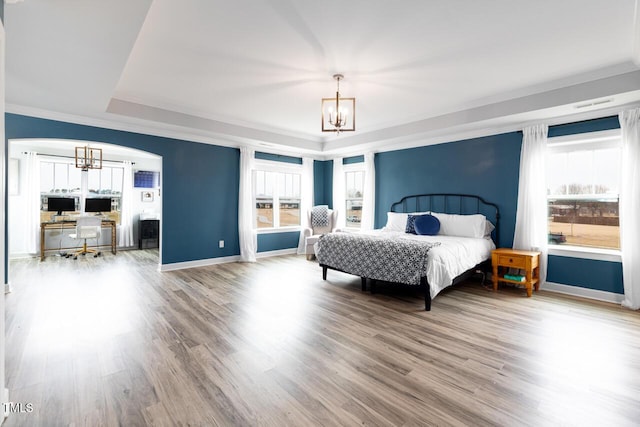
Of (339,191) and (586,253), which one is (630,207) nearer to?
(586,253)

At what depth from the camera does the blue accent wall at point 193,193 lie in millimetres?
4973

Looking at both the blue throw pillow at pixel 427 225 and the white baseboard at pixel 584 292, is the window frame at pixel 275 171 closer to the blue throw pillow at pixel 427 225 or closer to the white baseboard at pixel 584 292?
the blue throw pillow at pixel 427 225

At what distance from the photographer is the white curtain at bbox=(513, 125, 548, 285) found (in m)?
4.16

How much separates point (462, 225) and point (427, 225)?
0.52 m

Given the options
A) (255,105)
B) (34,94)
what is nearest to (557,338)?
(255,105)

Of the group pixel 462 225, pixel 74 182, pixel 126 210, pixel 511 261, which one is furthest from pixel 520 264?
pixel 74 182

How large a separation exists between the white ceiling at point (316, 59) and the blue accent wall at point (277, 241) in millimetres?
2609

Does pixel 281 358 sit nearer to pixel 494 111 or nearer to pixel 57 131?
pixel 494 111

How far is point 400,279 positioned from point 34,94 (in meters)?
4.62

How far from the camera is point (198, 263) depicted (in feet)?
18.2

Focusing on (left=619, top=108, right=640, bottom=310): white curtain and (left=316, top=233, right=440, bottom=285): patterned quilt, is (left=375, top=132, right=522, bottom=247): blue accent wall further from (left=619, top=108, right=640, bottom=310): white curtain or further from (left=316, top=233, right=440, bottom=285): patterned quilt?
(left=316, top=233, right=440, bottom=285): patterned quilt

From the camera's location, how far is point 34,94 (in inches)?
133

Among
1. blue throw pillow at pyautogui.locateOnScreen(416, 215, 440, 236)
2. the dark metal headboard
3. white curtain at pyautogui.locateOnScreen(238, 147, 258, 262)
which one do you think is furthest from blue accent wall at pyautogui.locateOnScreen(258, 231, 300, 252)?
blue throw pillow at pyautogui.locateOnScreen(416, 215, 440, 236)

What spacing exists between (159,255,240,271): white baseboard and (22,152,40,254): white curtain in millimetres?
3540
